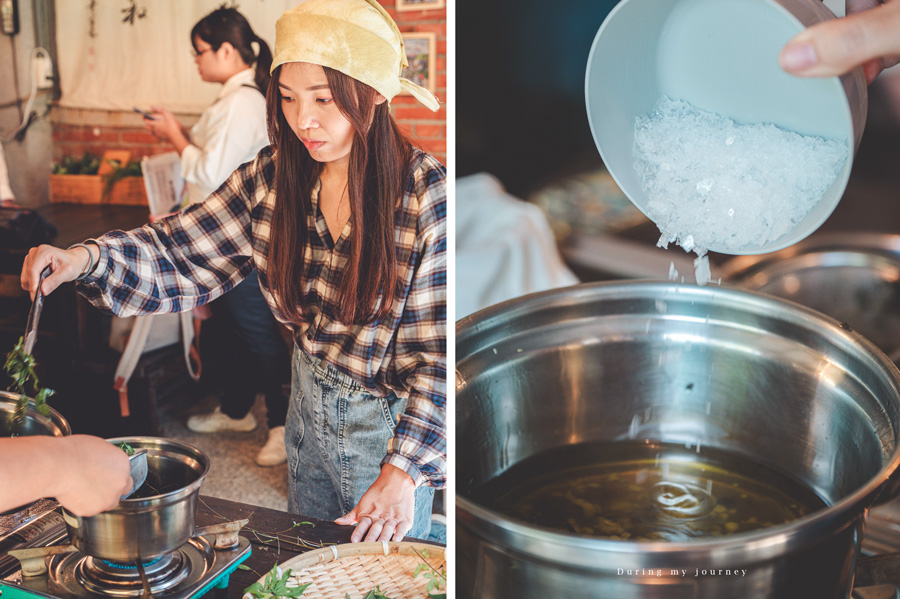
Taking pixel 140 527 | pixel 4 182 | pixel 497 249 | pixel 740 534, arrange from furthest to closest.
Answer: pixel 497 249 → pixel 4 182 → pixel 140 527 → pixel 740 534

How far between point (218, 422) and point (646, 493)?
22.8 inches

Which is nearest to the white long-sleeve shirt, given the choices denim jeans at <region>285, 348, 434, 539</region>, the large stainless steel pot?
denim jeans at <region>285, 348, 434, 539</region>

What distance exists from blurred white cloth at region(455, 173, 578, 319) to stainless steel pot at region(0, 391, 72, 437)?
57cm

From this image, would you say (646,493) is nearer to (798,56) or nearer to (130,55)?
(798,56)

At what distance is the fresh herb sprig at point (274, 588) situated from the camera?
81 cm

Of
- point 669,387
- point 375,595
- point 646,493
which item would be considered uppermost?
point 669,387

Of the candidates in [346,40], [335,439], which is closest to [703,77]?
[346,40]

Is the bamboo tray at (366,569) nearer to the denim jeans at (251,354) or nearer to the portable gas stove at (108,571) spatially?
the portable gas stove at (108,571)

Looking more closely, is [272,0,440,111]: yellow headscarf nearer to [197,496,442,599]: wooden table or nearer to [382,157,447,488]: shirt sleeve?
[382,157,447,488]: shirt sleeve

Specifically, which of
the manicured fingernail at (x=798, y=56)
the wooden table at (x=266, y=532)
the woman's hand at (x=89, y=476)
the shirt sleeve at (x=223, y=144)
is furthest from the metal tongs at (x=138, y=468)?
the manicured fingernail at (x=798, y=56)

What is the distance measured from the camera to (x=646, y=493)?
0.89 metres

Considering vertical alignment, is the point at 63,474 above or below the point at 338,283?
below

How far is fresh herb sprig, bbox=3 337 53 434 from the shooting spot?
36.7 inches

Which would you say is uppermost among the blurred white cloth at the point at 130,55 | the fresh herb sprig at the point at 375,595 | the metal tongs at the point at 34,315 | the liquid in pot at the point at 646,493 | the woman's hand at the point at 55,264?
the blurred white cloth at the point at 130,55
